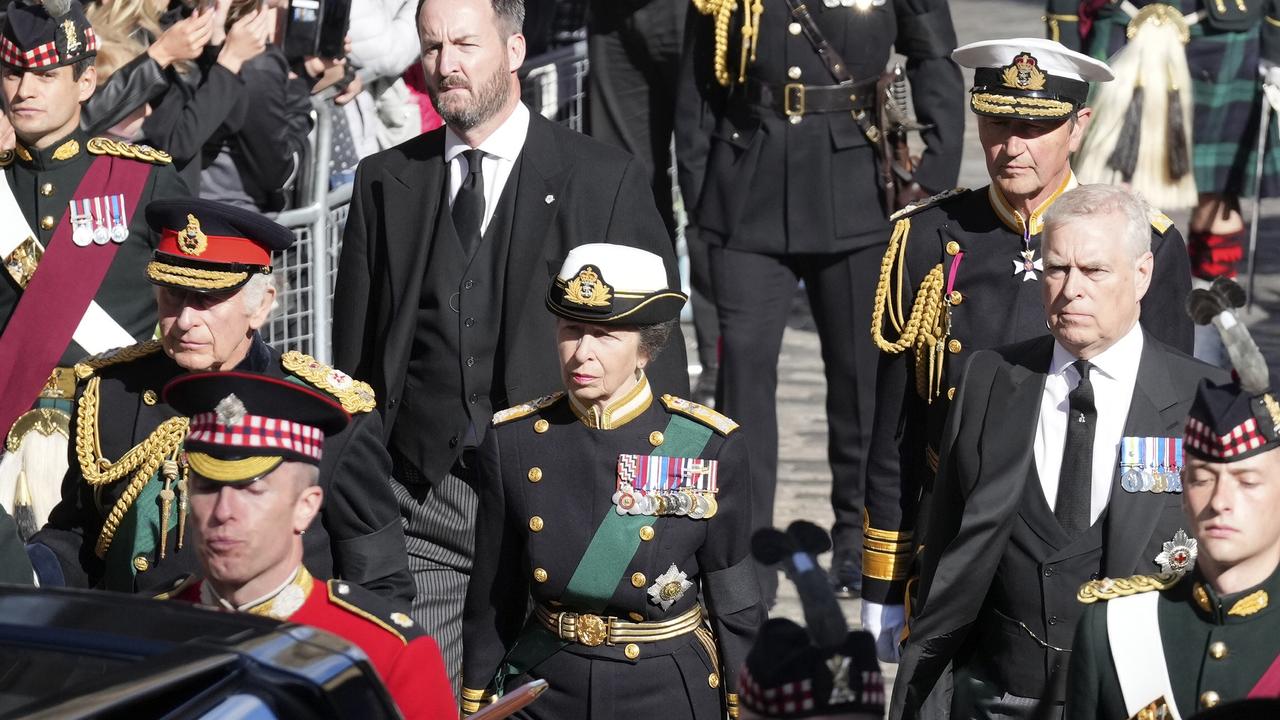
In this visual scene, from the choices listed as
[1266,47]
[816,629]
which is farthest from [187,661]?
[1266,47]

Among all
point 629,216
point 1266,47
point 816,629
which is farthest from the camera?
point 1266,47

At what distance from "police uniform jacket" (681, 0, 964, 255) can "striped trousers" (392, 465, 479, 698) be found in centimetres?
237

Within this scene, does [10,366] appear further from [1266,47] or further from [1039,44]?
[1266,47]

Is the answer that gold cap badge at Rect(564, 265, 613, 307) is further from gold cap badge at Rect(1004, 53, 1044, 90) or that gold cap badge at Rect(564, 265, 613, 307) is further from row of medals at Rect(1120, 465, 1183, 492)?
gold cap badge at Rect(1004, 53, 1044, 90)

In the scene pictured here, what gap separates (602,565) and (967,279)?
1.42 meters

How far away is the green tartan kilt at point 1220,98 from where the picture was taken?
987cm

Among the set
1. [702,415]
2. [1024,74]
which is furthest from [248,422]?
[1024,74]

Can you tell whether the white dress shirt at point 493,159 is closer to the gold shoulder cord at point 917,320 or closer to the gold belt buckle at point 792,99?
the gold shoulder cord at point 917,320

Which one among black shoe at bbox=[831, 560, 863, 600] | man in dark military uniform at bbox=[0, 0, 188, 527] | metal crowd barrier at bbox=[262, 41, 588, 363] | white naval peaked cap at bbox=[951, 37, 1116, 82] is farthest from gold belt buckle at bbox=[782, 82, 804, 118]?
man in dark military uniform at bbox=[0, 0, 188, 527]

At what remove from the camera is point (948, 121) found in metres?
7.79

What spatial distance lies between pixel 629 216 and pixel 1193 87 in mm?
4876

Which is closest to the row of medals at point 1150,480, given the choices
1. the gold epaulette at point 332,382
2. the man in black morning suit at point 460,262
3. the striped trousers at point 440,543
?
the man in black morning suit at point 460,262

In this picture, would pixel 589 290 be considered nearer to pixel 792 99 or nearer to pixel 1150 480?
pixel 1150 480

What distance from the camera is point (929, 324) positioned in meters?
5.63
